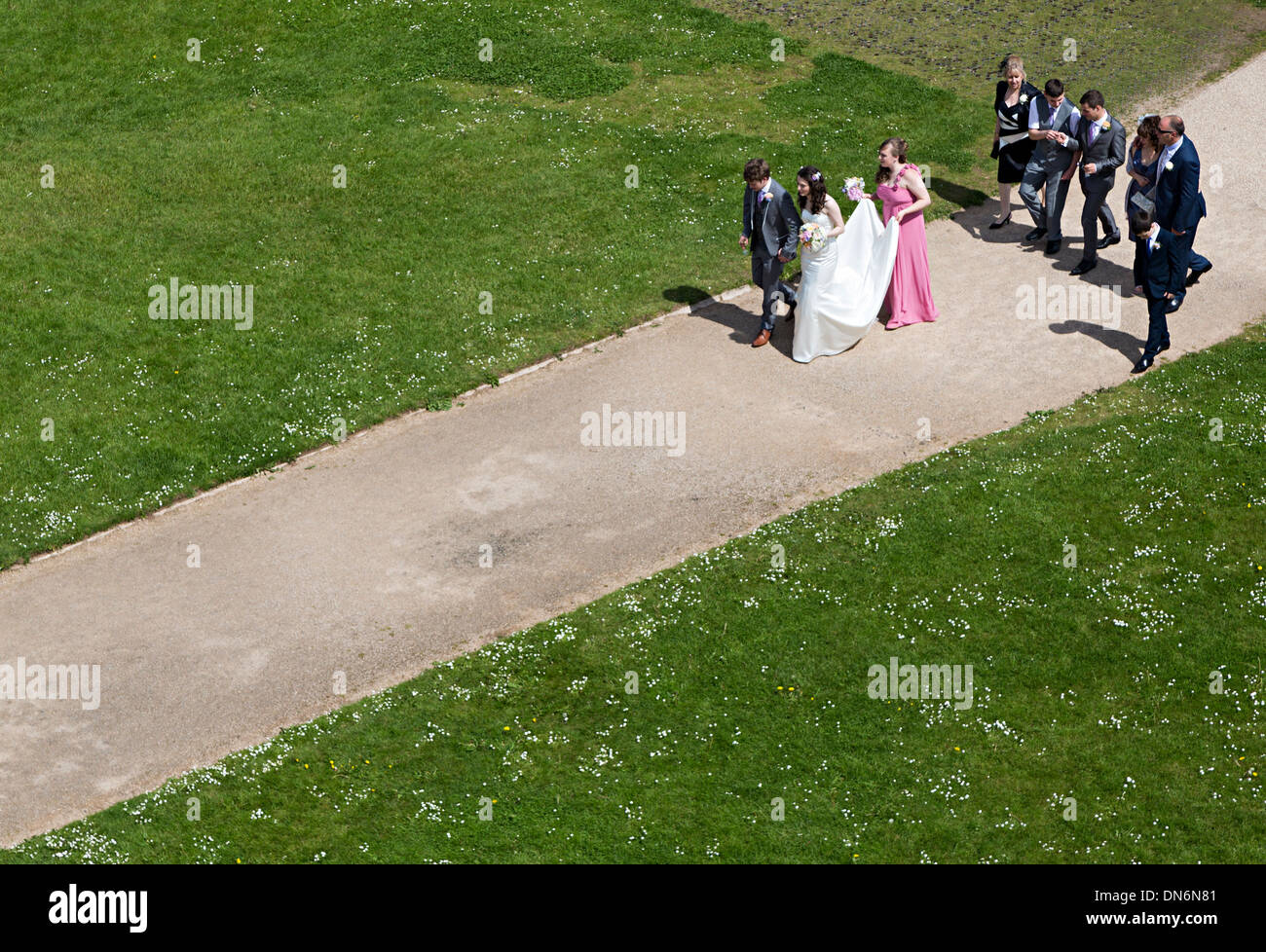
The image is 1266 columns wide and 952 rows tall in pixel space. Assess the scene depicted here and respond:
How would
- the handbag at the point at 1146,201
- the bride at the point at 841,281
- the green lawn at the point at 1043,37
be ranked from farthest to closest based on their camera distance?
the green lawn at the point at 1043,37 < the bride at the point at 841,281 < the handbag at the point at 1146,201

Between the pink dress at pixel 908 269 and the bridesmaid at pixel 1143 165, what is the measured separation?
8.70 feet

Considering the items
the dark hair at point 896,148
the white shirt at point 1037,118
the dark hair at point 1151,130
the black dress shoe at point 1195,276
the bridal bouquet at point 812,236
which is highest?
the dark hair at point 1151,130

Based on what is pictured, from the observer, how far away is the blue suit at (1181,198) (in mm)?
17766

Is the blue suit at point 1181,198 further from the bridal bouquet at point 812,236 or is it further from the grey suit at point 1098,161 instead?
the bridal bouquet at point 812,236

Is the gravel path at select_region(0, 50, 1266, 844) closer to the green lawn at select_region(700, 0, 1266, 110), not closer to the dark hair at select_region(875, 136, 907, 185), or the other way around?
the dark hair at select_region(875, 136, 907, 185)

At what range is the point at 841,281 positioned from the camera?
18.6m

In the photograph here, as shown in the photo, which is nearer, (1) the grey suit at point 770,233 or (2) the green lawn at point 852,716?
(2) the green lawn at point 852,716

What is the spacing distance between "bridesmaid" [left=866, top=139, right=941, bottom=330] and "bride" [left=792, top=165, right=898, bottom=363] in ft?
0.84

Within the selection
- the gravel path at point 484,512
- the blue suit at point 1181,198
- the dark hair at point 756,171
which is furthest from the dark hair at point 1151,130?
the dark hair at point 756,171

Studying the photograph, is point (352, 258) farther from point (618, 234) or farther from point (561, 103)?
point (561, 103)

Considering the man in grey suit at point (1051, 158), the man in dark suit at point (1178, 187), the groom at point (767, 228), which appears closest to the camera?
the man in dark suit at point (1178, 187)
